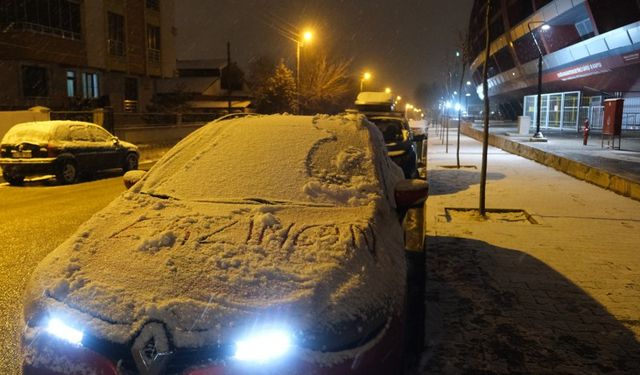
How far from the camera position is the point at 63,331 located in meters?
2.58

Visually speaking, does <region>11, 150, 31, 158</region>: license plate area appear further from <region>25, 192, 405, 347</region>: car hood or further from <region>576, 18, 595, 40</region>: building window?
<region>576, 18, 595, 40</region>: building window

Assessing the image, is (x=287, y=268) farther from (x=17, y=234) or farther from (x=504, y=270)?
(x=17, y=234)

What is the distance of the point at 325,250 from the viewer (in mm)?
2941

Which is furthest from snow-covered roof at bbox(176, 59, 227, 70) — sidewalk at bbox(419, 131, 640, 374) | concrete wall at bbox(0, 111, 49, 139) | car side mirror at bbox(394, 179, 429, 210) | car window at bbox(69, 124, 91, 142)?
car side mirror at bbox(394, 179, 429, 210)

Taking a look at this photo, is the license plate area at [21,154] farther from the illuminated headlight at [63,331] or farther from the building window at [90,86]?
the building window at [90,86]

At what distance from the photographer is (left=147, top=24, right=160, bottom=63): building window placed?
39719 mm

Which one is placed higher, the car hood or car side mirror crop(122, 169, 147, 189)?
car side mirror crop(122, 169, 147, 189)

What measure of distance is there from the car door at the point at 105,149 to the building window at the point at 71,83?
749 inches

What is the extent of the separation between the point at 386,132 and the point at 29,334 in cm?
926

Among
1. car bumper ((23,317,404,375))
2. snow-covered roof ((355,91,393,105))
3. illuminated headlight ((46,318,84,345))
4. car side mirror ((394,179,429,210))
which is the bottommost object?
car bumper ((23,317,404,375))

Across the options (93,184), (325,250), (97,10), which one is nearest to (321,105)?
(97,10)

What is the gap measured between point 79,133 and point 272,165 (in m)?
12.3

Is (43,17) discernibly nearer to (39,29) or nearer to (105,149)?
(39,29)

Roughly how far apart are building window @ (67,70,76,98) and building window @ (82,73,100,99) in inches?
29.2
